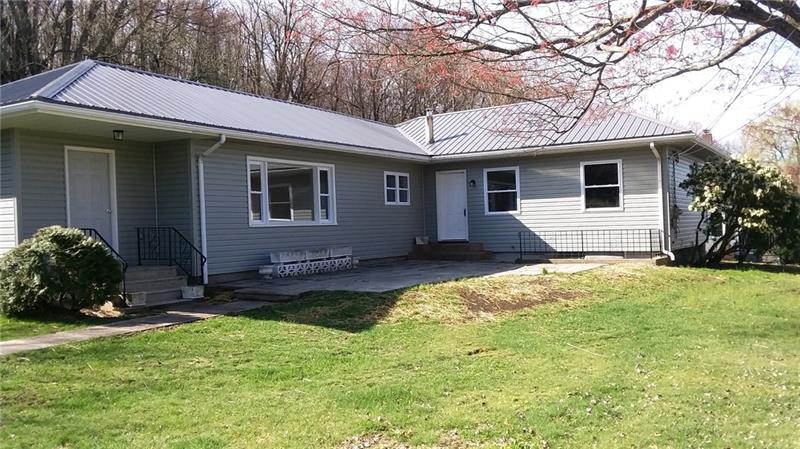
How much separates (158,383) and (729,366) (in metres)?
5.35

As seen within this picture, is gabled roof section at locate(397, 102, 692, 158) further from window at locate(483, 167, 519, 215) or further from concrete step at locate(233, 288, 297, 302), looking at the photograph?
concrete step at locate(233, 288, 297, 302)

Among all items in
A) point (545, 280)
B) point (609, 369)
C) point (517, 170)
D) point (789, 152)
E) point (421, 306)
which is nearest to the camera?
point (609, 369)

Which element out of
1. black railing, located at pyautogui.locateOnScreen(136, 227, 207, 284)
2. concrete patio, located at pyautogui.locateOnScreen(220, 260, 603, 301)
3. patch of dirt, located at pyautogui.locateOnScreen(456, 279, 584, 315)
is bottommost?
patch of dirt, located at pyautogui.locateOnScreen(456, 279, 584, 315)

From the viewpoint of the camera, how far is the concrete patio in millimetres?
10745

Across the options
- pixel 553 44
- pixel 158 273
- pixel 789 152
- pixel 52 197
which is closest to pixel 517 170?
pixel 158 273

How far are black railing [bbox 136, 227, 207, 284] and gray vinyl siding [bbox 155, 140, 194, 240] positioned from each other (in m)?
0.15

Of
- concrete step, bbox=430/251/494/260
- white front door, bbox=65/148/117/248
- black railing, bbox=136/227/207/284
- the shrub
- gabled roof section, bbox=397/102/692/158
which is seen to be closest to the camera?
the shrub

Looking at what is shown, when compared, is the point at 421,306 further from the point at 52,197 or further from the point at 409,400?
the point at 52,197

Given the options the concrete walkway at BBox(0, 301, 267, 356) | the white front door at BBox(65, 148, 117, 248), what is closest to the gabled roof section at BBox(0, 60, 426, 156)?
the white front door at BBox(65, 148, 117, 248)

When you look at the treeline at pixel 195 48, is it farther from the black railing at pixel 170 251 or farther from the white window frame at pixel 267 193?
the black railing at pixel 170 251

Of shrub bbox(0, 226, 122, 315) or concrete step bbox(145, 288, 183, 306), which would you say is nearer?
shrub bbox(0, 226, 122, 315)

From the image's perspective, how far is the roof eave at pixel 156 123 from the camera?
873cm

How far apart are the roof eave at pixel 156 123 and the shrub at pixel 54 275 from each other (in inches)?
64.6

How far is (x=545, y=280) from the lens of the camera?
11867mm
